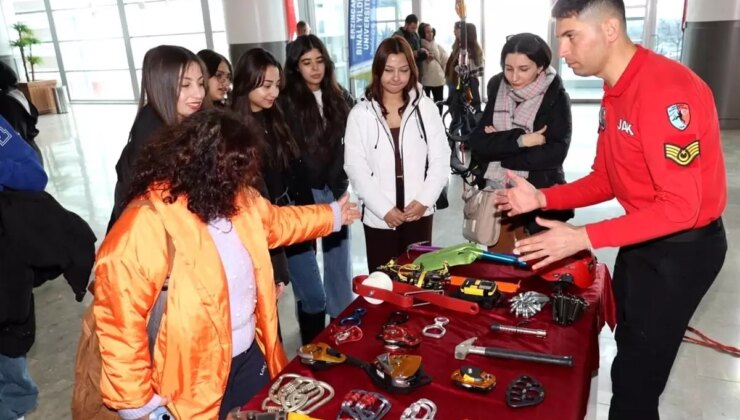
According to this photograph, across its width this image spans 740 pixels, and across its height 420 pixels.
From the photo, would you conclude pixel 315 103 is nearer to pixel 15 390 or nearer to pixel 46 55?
pixel 15 390

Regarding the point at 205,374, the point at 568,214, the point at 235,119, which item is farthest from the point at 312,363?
the point at 568,214

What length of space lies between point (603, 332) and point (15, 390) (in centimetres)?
271

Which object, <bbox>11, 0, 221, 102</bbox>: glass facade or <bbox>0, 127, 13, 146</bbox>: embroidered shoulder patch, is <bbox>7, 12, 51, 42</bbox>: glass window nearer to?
<bbox>11, 0, 221, 102</bbox>: glass facade

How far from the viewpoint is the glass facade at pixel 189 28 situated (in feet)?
31.0

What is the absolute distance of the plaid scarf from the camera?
2.60 metres

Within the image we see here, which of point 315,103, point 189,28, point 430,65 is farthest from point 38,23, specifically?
point 315,103

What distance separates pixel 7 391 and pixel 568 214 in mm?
2563

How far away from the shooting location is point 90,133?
995cm

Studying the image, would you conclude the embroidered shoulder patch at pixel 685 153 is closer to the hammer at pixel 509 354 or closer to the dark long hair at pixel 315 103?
the hammer at pixel 509 354

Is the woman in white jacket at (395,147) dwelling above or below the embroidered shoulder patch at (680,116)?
below

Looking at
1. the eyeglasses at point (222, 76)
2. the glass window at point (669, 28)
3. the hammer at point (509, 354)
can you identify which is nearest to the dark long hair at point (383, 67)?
the eyeglasses at point (222, 76)

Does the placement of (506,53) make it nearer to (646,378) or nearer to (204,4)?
(646,378)

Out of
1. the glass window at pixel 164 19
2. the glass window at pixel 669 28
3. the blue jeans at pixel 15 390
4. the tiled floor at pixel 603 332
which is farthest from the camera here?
the glass window at pixel 164 19

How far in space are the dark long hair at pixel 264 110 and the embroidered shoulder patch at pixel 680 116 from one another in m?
1.56
